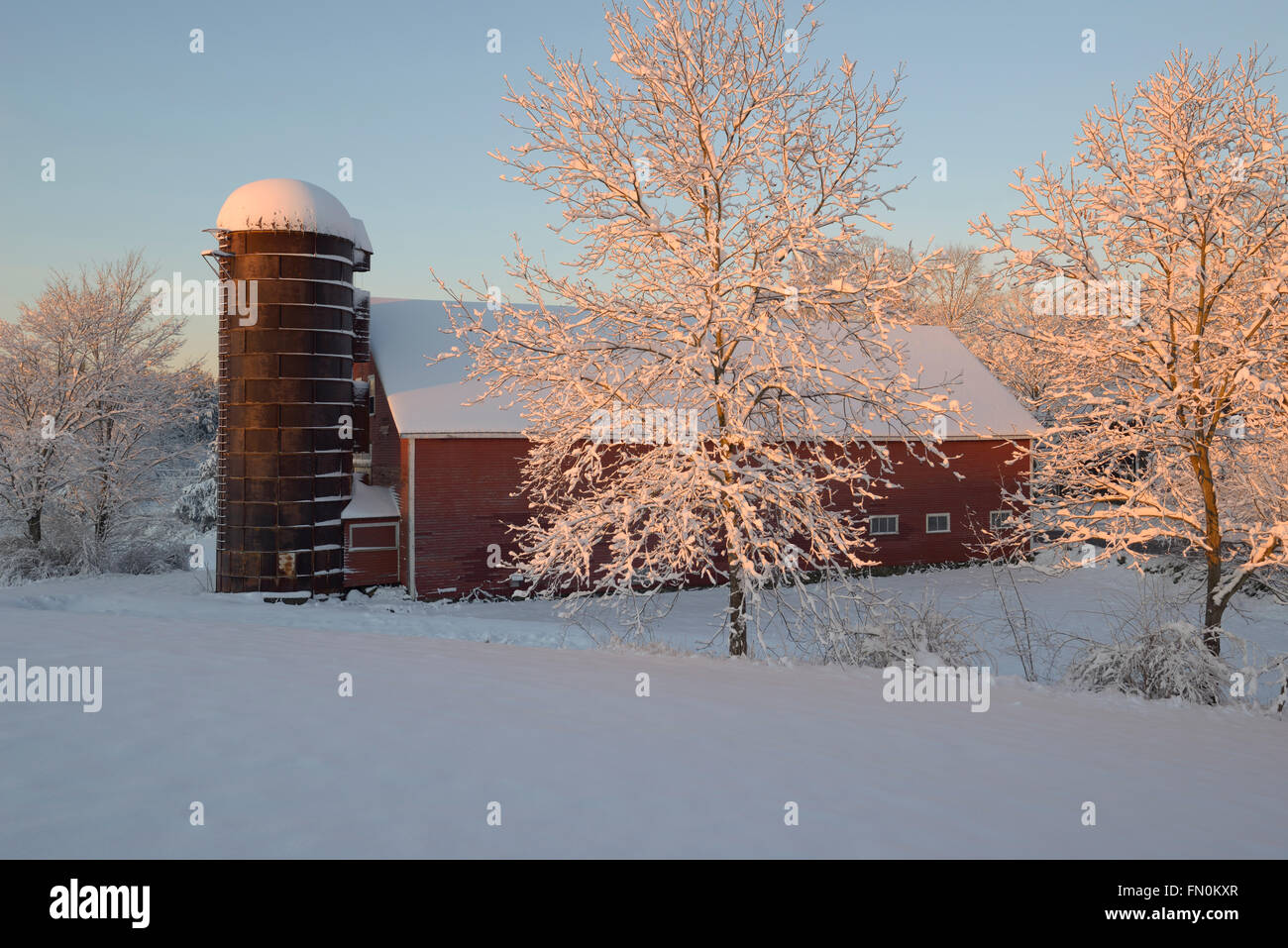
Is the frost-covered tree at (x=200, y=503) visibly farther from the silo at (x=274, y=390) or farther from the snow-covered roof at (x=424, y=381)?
the silo at (x=274, y=390)

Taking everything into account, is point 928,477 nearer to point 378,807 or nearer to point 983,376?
point 983,376

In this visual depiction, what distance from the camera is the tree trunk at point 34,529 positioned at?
22.7 meters

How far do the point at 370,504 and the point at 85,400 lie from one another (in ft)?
37.5

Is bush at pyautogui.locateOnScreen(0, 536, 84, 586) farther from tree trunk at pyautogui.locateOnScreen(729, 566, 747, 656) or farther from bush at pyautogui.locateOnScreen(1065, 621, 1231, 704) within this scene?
bush at pyautogui.locateOnScreen(1065, 621, 1231, 704)

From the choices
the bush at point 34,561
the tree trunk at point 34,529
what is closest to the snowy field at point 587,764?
the bush at point 34,561

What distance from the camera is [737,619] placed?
33.1 ft

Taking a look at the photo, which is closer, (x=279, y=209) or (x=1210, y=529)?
(x=1210, y=529)

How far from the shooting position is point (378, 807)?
389 centimetres

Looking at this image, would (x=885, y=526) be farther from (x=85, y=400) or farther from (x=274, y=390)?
(x=85, y=400)

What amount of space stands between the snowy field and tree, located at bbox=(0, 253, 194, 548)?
59.6 feet

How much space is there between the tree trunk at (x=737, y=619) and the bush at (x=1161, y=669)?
→ 3696 millimetres

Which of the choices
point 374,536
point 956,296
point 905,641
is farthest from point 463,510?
point 956,296

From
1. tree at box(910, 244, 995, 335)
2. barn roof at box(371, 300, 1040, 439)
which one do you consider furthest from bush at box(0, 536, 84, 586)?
tree at box(910, 244, 995, 335)
